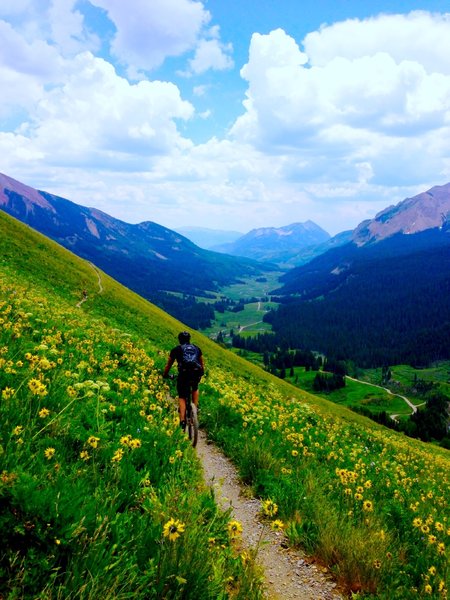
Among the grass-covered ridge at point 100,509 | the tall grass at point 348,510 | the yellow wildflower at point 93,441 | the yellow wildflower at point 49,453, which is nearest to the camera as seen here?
the grass-covered ridge at point 100,509

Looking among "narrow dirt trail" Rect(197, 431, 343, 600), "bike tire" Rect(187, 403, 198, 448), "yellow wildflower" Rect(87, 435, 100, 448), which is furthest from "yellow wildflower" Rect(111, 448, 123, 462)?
"bike tire" Rect(187, 403, 198, 448)

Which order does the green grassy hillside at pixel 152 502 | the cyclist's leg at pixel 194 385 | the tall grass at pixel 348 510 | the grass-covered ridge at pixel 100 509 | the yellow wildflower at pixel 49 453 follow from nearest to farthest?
the grass-covered ridge at pixel 100 509
the green grassy hillside at pixel 152 502
the yellow wildflower at pixel 49 453
the tall grass at pixel 348 510
the cyclist's leg at pixel 194 385

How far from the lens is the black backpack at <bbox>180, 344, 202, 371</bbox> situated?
11.6m

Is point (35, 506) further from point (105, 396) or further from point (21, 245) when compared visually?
point (21, 245)

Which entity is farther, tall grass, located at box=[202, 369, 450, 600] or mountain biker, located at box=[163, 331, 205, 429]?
mountain biker, located at box=[163, 331, 205, 429]

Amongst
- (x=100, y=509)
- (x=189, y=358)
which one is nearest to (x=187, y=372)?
(x=189, y=358)

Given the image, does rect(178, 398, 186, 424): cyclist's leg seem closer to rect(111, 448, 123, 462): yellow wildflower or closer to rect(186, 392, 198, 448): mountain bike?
rect(186, 392, 198, 448): mountain bike

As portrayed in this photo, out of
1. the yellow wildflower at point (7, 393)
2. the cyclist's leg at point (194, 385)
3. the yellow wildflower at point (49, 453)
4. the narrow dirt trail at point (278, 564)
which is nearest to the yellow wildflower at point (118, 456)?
the yellow wildflower at point (49, 453)

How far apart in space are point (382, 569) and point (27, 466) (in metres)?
5.74

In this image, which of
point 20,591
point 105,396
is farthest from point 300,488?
point 20,591

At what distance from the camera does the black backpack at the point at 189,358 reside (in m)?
11.6

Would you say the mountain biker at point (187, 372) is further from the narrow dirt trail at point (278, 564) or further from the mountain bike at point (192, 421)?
the narrow dirt trail at point (278, 564)

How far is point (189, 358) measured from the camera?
38.4 feet

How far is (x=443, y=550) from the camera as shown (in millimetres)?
6484
